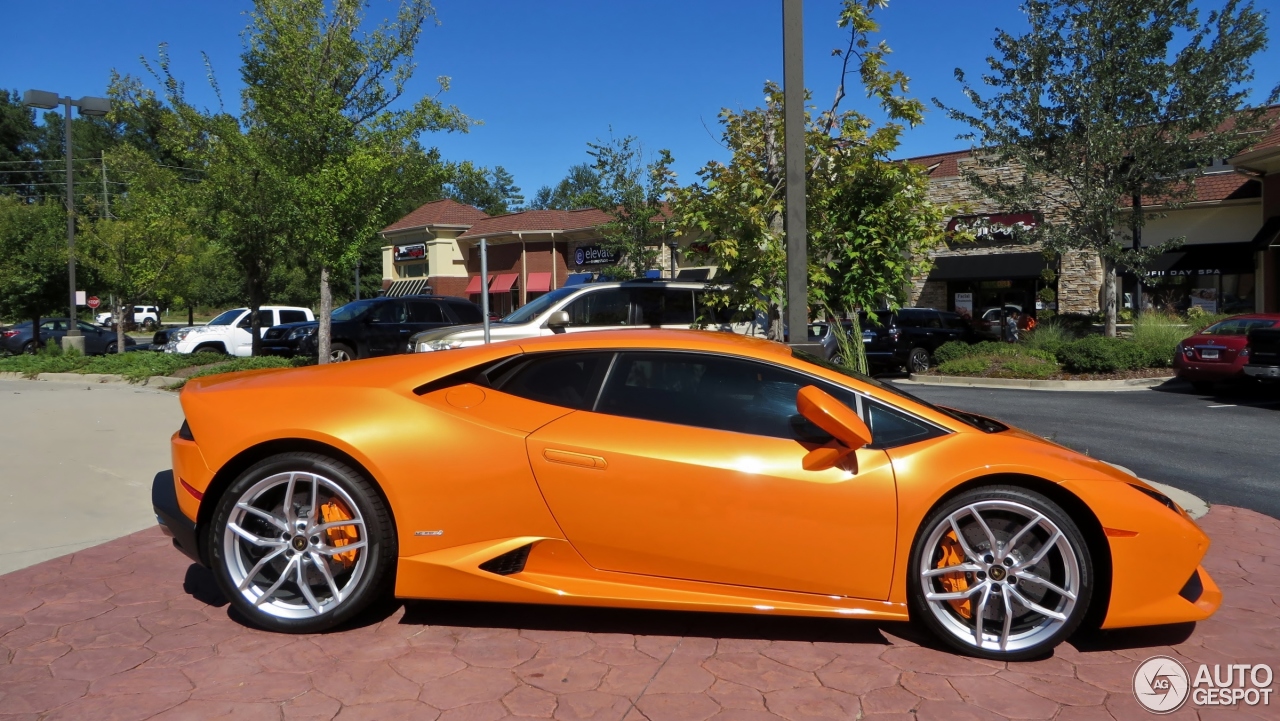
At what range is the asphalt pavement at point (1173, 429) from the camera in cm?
725

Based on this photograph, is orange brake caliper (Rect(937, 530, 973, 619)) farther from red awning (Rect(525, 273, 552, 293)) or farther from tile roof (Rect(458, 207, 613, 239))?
red awning (Rect(525, 273, 552, 293))

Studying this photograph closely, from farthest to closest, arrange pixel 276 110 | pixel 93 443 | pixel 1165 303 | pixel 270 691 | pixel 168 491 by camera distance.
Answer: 1. pixel 1165 303
2. pixel 276 110
3. pixel 93 443
4. pixel 168 491
5. pixel 270 691

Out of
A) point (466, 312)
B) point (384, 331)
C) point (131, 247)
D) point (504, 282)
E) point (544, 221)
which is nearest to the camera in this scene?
point (384, 331)

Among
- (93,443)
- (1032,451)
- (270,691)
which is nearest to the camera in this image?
(270,691)

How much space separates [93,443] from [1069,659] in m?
8.31

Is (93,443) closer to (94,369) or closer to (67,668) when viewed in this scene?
(67,668)

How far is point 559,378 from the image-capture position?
12.6ft

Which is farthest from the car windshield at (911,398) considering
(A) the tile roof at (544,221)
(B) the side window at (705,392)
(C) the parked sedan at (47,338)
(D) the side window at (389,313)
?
(A) the tile roof at (544,221)

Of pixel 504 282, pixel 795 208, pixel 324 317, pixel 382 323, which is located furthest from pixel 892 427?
pixel 504 282

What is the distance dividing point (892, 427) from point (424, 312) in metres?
14.7

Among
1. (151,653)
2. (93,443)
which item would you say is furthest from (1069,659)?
(93,443)

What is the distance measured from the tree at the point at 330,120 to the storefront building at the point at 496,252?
1903 cm

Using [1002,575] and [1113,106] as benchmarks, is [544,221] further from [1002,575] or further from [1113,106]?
[1002,575]

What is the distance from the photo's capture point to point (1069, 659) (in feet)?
11.7
